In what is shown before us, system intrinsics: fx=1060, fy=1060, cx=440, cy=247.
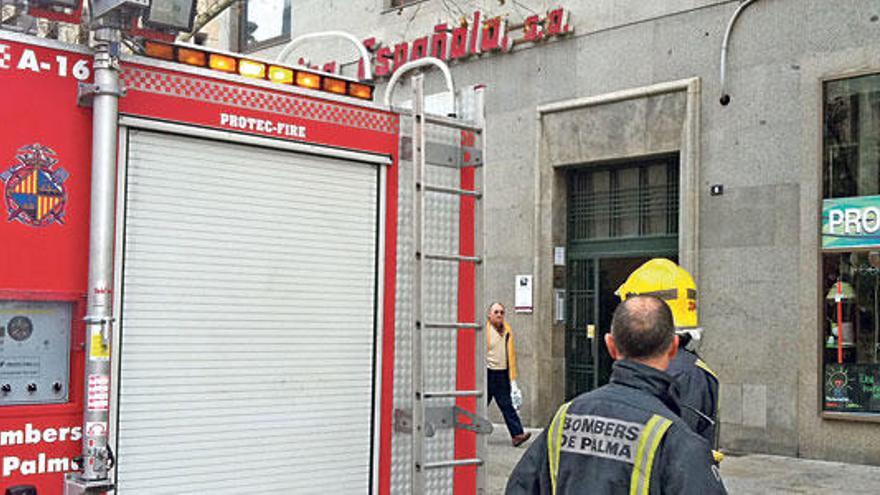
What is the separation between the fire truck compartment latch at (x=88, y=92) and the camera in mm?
4281

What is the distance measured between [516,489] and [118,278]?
2.06 meters

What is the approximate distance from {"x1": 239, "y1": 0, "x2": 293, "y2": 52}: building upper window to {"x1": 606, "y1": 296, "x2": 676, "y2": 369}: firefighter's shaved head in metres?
15.0

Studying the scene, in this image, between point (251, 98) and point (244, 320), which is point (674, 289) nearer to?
point (244, 320)

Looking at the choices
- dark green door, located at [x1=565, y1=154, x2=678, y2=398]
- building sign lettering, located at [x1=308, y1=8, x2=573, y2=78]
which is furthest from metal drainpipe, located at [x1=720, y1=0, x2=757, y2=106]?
building sign lettering, located at [x1=308, y1=8, x2=573, y2=78]

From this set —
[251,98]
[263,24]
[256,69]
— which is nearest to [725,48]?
[256,69]

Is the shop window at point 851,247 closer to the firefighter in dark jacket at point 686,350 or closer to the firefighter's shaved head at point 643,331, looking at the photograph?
the firefighter in dark jacket at point 686,350

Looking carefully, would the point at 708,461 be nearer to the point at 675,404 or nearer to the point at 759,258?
the point at 675,404

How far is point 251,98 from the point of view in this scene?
16.2 ft

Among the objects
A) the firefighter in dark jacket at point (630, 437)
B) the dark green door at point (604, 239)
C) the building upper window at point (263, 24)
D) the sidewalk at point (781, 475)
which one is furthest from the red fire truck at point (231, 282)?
the building upper window at point (263, 24)

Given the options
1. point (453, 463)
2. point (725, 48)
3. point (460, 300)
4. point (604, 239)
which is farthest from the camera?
point (604, 239)

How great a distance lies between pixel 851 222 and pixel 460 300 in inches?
255

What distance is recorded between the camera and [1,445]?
4066 millimetres

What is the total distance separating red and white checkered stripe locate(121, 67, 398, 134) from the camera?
456cm

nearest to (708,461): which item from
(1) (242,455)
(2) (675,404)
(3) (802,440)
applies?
(2) (675,404)
